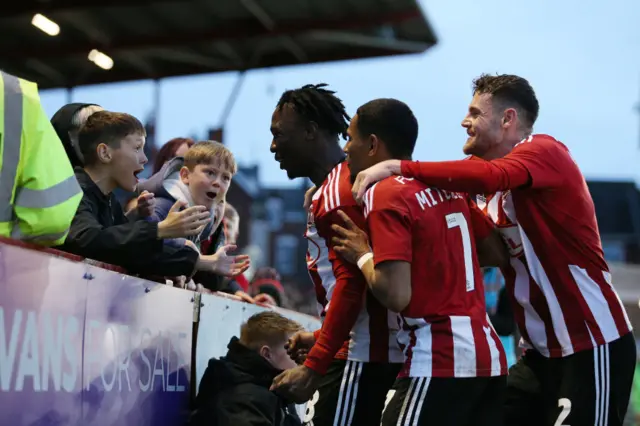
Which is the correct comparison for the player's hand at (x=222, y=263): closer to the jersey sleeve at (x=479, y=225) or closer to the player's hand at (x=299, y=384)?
the player's hand at (x=299, y=384)

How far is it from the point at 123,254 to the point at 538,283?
171 cm

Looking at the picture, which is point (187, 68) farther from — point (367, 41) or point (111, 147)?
point (111, 147)

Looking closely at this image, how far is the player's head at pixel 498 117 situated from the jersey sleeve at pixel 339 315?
0.79 metres

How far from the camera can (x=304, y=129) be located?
12.7ft

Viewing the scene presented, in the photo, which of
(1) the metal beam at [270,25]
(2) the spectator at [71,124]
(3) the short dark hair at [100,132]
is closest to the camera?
(3) the short dark hair at [100,132]

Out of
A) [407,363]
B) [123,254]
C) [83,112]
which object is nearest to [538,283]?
[407,363]

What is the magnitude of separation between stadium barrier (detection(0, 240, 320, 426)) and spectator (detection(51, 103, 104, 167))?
2.61ft

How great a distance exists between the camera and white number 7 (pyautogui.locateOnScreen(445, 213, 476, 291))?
3074mm

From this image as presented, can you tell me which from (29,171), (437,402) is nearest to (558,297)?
(437,402)

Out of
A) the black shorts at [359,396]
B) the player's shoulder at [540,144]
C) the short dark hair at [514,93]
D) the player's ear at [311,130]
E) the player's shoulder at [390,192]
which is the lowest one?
the black shorts at [359,396]

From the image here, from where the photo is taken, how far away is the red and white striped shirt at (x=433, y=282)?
2.96 m

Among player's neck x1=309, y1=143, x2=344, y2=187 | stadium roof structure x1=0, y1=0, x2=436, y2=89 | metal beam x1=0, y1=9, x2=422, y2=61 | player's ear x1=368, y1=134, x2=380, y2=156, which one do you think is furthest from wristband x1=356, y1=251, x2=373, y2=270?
metal beam x1=0, y1=9, x2=422, y2=61

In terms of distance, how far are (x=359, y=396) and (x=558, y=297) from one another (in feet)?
2.79

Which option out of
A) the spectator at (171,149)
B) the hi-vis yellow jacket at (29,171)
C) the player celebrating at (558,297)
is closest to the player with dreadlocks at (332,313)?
the player celebrating at (558,297)
